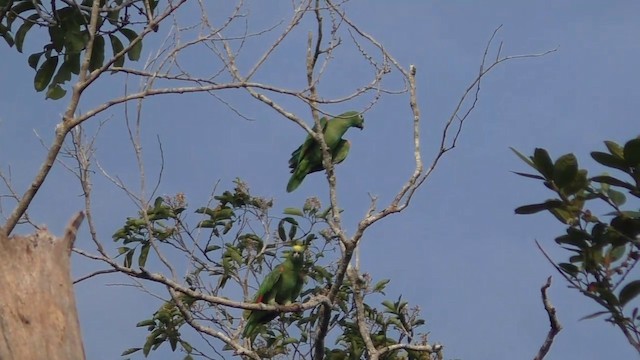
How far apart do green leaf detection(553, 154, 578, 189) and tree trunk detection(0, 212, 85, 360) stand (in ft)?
3.32

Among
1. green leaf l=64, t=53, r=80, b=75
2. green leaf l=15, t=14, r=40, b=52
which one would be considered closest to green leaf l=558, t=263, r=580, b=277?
green leaf l=64, t=53, r=80, b=75

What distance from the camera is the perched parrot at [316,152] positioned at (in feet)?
18.1

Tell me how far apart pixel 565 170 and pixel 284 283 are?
367cm

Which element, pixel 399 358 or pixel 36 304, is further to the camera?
pixel 399 358

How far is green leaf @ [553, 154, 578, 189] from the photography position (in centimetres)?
156

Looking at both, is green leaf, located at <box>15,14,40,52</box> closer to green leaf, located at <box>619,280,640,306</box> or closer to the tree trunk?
the tree trunk

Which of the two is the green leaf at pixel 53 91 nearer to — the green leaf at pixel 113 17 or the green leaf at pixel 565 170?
the green leaf at pixel 113 17

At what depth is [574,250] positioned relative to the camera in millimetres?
1642

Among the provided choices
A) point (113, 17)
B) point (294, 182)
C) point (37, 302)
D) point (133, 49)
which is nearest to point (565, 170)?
point (37, 302)

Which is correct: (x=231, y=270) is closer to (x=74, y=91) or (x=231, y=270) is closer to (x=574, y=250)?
(x=74, y=91)

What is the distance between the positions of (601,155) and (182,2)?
223 centimetres

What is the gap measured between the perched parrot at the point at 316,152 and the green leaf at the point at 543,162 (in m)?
3.82

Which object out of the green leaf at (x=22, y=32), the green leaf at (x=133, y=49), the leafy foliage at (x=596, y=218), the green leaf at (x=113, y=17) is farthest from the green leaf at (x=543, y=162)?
the green leaf at (x=22, y=32)

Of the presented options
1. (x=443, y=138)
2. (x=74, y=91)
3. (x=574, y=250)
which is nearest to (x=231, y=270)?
(x=443, y=138)
